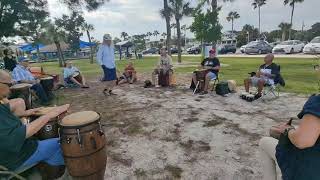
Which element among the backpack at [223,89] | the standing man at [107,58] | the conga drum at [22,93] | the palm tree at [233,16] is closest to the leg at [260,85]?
the backpack at [223,89]

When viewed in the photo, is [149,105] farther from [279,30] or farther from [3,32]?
[279,30]

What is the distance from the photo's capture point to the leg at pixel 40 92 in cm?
787

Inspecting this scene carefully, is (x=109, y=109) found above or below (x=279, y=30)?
below

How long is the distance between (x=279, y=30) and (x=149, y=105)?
193 feet

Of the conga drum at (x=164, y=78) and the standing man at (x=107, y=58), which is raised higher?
the standing man at (x=107, y=58)

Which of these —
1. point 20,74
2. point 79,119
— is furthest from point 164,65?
point 79,119

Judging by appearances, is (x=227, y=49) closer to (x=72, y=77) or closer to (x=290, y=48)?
(x=290, y=48)

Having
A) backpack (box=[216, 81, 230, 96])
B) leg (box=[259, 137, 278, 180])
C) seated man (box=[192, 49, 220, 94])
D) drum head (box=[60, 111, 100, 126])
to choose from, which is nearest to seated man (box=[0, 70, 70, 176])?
drum head (box=[60, 111, 100, 126])

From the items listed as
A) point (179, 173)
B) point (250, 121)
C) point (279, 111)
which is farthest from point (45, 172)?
point (279, 111)

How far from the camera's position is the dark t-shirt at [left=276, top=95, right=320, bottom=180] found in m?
1.90

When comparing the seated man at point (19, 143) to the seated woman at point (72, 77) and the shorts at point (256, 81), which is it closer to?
the shorts at point (256, 81)

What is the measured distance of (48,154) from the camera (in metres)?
3.00

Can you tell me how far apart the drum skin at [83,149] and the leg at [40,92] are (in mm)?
5454

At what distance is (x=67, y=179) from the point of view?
3172 millimetres
